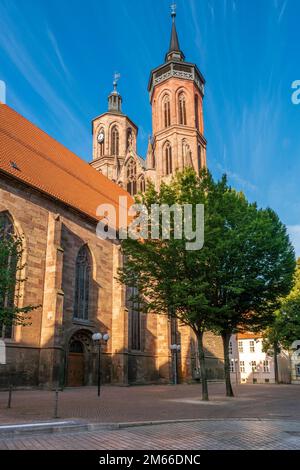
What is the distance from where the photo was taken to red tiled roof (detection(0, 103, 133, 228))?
2362cm

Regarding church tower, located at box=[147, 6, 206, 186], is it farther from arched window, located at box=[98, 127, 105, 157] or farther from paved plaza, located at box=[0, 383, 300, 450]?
paved plaza, located at box=[0, 383, 300, 450]

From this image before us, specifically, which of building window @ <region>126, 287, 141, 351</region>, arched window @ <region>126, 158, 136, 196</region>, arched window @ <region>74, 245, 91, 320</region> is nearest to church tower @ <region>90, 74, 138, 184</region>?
arched window @ <region>126, 158, 136, 196</region>

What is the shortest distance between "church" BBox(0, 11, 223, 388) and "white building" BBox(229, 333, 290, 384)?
1349 cm

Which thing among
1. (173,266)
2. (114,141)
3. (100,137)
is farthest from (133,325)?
(100,137)

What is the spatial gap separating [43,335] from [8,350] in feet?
6.71

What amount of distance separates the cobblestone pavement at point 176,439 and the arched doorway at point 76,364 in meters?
15.7

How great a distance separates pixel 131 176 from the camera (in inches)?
1796

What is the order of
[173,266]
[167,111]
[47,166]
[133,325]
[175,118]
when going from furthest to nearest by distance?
[167,111], [175,118], [133,325], [47,166], [173,266]

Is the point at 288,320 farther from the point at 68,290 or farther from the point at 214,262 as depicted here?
the point at 214,262

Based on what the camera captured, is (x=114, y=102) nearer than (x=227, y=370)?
No

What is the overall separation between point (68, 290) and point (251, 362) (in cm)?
3885

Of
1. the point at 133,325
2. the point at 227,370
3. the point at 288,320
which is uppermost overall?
the point at 288,320

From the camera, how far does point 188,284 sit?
16641 millimetres
